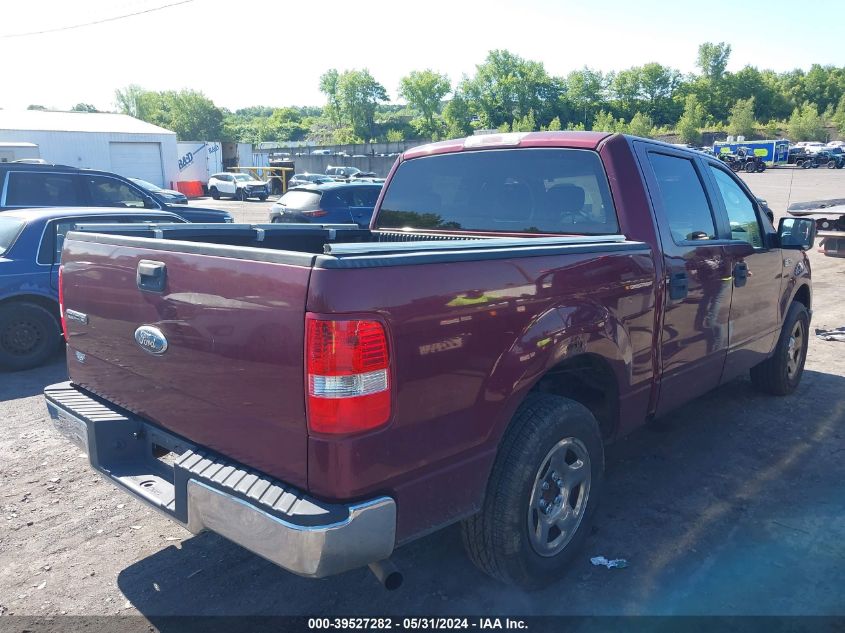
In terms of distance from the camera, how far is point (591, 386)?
11.4 ft

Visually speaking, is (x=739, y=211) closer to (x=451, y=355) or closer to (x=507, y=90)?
(x=451, y=355)

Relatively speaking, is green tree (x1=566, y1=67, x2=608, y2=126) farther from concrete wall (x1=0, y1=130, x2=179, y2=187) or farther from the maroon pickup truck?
the maroon pickup truck

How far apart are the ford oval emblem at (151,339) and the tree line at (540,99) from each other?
10710 centimetres

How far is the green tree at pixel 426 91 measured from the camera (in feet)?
453

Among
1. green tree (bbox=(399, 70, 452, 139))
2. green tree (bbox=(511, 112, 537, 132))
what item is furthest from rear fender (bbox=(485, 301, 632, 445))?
green tree (bbox=(399, 70, 452, 139))

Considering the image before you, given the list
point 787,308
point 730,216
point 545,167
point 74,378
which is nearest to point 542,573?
point 545,167

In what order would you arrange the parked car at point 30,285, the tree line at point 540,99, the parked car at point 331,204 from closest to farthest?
1. the parked car at point 30,285
2. the parked car at point 331,204
3. the tree line at point 540,99

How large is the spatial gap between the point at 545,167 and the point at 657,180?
649mm

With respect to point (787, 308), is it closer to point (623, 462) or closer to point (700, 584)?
point (623, 462)

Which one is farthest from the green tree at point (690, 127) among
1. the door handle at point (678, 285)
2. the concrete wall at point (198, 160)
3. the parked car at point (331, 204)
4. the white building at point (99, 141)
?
the door handle at point (678, 285)

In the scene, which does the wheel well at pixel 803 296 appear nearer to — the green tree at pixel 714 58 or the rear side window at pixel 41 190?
the rear side window at pixel 41 190

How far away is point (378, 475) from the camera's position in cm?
218

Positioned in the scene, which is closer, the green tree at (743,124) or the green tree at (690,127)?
the green tree at (690,127)

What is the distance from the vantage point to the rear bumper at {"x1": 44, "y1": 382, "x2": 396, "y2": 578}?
2072 mm
